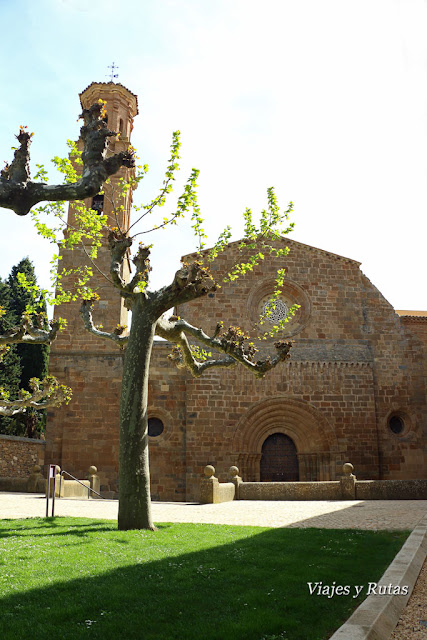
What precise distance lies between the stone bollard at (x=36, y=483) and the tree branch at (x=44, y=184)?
13.8 m

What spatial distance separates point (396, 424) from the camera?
21578 mm

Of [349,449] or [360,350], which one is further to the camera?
[360,350]

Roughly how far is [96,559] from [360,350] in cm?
Answer: 1728

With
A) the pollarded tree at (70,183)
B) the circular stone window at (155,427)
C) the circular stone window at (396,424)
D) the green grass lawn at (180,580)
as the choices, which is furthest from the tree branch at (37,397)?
the circular stone window at (396,424)

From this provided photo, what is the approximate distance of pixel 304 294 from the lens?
22359mm

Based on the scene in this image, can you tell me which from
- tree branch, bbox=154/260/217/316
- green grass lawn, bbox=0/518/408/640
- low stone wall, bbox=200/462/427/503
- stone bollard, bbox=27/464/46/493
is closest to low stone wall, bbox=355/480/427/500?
low stone wall, bbox=200/462/427/503

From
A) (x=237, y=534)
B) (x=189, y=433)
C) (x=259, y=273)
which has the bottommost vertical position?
(x=237, y=534)

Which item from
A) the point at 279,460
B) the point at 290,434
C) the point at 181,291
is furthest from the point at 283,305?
the point at 181,291

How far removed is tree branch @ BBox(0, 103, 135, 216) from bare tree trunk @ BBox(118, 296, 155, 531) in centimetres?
363

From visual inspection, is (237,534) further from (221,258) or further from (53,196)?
(221,258)

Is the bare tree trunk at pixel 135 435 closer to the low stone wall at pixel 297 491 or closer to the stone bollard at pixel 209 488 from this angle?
the stone bollard at pixel 209 488

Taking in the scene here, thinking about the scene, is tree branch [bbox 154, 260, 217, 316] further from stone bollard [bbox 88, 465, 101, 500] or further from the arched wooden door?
the arched wooden door

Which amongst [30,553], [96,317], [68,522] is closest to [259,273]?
[96,317]

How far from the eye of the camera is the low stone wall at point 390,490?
15.8m
